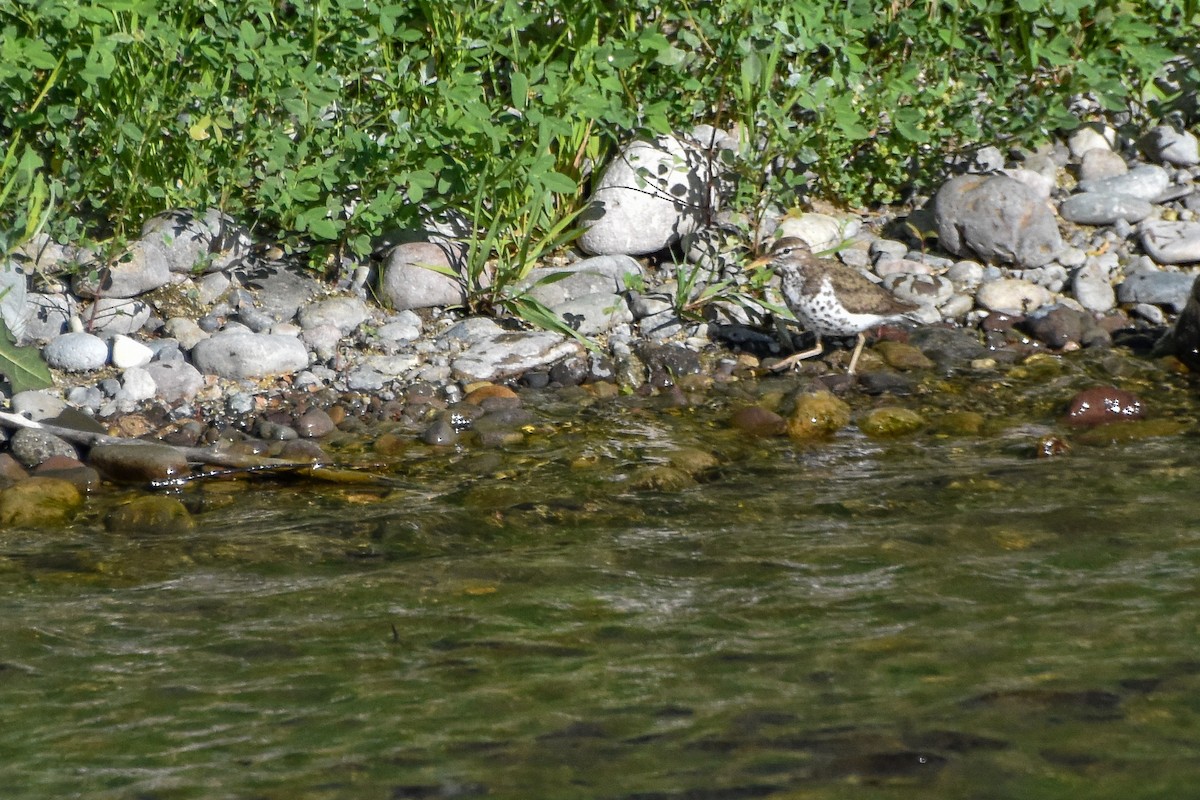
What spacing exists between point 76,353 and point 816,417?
11.5ft

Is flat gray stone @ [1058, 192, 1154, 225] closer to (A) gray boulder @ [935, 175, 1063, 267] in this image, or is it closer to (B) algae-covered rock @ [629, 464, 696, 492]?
(A) gray boulder @ [935, 175, 1063, 267]

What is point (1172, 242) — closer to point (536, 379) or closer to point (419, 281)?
point (536, 379)

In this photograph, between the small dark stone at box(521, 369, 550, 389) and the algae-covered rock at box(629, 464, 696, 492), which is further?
the small dark stone at box(521, 369, 550, 389)

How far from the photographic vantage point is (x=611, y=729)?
3160 mm

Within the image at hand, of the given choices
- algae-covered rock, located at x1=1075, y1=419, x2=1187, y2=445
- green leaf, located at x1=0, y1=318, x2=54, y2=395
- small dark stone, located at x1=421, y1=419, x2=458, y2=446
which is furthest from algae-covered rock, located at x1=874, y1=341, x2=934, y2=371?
green leaf, located at x1=0, y1=318, x2=54, y2=395

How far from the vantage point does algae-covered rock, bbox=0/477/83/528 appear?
5.03 meters

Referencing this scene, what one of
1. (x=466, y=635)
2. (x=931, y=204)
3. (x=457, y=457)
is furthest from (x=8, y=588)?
(x=931, y=204)

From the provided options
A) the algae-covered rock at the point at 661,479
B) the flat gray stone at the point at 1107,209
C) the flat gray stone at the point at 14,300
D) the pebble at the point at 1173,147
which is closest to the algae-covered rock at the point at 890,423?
the algae-covered rock at the point at 661,479

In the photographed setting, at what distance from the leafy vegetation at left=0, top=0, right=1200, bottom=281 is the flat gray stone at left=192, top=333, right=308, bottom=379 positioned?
64cm

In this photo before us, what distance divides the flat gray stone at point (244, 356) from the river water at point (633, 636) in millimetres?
1209

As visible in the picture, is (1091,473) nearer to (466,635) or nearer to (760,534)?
(760,534)

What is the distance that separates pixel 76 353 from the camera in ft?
21.3

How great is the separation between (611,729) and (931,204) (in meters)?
5.65

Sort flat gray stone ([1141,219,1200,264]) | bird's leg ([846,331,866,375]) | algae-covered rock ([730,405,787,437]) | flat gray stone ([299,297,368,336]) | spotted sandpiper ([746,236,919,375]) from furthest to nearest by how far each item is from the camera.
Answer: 1. flat gray stone ([1141,219,1200,264])
2. flat gray stone ([299,297,368,336])
3. bird's leg ([846,331,866,375])
4. spotted sandpiper ([746,236,919,375])
5. algae-covered rock ([730,405,787,437])
